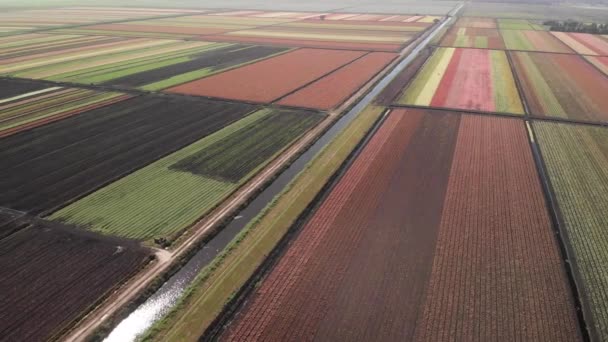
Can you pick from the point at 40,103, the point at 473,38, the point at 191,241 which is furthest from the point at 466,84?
the point at 40,103

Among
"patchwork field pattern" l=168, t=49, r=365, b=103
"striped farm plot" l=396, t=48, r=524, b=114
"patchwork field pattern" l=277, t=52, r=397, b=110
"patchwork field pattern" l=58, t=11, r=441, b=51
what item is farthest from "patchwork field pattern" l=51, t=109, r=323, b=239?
"patchwork field pattern" l=58, t=11, r=441, b=51

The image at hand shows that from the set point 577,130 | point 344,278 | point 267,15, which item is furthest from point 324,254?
point 267,15

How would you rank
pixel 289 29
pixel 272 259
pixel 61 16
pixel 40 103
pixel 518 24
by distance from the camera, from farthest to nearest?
pixel 61 16 < pixel 518 24 < pixel 289 29 < pixel 40 103 < pixel 272 259

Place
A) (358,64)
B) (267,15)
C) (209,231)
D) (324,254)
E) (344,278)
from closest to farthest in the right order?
(344,278)
(324,254)
(209,231)
(358,64)
(267,15)

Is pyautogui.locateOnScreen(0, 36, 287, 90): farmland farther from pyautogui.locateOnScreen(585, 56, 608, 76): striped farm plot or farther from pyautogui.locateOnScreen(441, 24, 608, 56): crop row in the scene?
pyautogui.locateOnScreen(585, 56, 608, 76): striped farm plot

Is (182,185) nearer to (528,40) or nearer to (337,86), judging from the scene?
(337,86)

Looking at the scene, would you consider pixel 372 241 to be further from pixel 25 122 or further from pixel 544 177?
pixel 25 122
